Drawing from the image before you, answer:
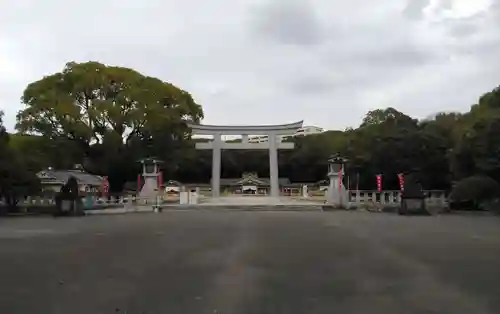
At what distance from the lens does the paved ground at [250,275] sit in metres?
5.25

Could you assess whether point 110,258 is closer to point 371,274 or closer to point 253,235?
point 371,274

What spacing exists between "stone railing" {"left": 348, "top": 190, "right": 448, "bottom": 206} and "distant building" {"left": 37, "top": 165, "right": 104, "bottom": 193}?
18.8 m

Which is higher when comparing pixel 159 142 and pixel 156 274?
pixel 159 142

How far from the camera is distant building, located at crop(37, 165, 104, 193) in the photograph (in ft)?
135

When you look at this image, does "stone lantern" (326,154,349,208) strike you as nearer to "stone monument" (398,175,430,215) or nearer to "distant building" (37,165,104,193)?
"stone monument" (398,175,430,215)

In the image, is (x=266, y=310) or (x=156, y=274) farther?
(x=156, y=274)

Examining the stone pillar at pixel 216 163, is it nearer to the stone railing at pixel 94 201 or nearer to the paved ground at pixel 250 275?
the stone railing at pixel 94 201

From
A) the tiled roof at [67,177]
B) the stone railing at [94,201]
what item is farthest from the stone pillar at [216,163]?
→ the stone railing at [94,201]

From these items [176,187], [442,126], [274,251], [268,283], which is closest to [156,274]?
[268,283]

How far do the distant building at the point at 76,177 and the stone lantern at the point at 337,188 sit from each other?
57.1ft

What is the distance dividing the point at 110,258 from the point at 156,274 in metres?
1.84

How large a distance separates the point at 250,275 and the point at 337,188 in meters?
26.2

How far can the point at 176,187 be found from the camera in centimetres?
5591

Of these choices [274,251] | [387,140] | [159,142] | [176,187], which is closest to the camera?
[274,251]
